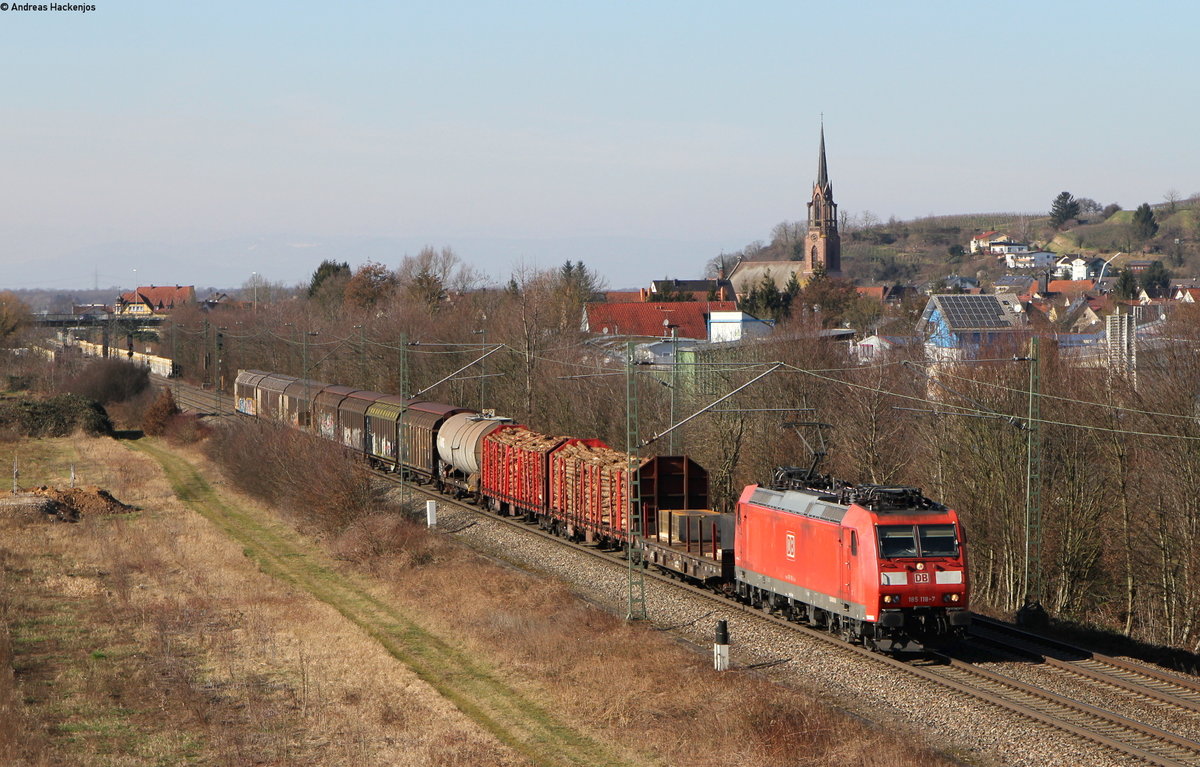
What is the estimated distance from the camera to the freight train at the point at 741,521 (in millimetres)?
22781

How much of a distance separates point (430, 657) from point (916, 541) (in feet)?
34.3

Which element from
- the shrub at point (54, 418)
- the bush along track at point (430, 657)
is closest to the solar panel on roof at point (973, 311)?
the bush along track at point (430, 657)

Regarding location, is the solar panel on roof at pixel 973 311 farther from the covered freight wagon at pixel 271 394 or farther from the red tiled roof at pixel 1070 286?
the red tiled roof at pixel 1070 286

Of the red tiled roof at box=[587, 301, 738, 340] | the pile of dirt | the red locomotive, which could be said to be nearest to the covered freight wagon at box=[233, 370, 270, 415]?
the pile of dirt

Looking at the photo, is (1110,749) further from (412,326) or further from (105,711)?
(412,326)

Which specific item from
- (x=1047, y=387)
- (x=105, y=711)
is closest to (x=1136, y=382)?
(x=1047, y=387)

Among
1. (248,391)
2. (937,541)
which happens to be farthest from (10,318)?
(937,541)

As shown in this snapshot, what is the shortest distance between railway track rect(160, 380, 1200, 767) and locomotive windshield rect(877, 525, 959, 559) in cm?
225

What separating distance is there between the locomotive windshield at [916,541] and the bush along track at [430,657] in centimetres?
697

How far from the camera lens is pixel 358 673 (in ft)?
79.8

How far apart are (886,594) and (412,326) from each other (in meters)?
67.1

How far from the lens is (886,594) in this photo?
22547 millimetres

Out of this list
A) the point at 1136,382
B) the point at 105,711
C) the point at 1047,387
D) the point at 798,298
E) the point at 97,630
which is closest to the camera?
the point at 105,711

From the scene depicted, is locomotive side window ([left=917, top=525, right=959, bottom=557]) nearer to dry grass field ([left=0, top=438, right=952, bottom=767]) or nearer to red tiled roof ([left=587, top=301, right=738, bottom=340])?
dry grass field ([left=0, top=438, right=952, bottom=767])
